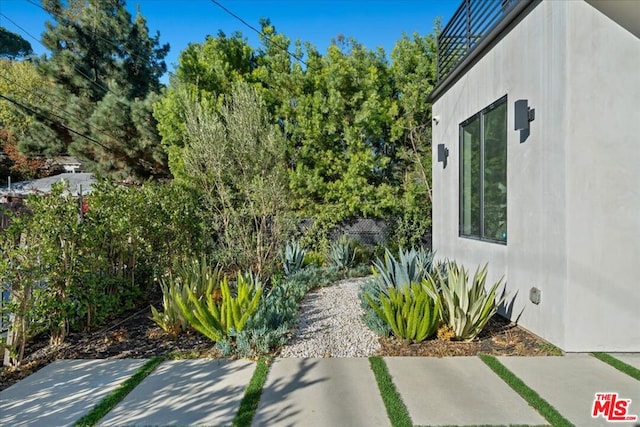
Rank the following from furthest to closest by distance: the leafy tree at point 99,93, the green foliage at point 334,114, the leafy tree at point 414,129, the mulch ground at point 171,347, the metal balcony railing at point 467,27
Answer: the leafy tree at point 99,93 → the leafy tree at point 414,129 → the green foliage at point 334,114 → the metal balcony railing at point 467,27 → the mulch ground at point 171,347

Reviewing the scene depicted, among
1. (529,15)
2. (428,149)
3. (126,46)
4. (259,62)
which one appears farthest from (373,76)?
(126,46)

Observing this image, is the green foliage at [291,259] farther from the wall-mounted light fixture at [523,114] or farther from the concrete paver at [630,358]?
the concrete paver at [630,358]

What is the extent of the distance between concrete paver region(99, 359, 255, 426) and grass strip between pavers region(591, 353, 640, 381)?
3.30m

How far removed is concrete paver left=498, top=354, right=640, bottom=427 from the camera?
98.3 inches

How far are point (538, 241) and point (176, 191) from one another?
5438 mm

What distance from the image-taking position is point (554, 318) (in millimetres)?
3594

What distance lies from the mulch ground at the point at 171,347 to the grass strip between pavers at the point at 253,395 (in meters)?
0.61

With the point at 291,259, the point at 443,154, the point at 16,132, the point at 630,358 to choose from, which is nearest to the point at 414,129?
the point at 443,154

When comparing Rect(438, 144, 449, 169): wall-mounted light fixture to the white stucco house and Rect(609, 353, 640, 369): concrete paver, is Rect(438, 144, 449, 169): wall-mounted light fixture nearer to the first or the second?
the white stucco house

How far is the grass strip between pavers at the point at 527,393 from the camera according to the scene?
2.37m

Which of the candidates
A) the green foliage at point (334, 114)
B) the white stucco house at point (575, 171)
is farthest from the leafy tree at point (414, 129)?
the white stucco house at point (575, 171)

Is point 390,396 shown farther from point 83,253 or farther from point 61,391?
point 83,253

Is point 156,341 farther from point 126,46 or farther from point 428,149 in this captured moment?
point 126,46

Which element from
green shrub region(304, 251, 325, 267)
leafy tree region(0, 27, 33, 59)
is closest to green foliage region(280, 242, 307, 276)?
green shrub region(304, 251, 325, 267)
